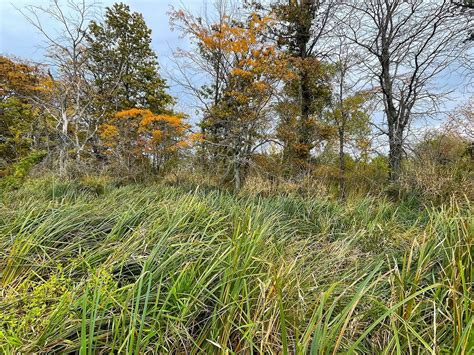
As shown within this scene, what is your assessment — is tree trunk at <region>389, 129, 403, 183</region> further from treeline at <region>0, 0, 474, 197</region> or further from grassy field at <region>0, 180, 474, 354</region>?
grassy field at <region>0, 180, 474, 354</region>

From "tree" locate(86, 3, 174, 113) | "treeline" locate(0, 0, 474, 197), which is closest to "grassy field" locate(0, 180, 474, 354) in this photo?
"treeline" locate(0, 0, 474, 197)

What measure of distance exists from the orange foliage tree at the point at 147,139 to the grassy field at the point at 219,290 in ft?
25.1

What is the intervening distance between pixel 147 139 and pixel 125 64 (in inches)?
269

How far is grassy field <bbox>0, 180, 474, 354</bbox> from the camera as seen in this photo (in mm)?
Result: 1031

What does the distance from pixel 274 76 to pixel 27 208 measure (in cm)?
771

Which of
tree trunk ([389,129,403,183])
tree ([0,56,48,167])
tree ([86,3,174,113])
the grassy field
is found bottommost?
the grassy field

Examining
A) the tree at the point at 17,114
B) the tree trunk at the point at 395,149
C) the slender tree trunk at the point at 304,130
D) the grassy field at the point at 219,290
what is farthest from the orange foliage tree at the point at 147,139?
the grassy field at the point at 219,290

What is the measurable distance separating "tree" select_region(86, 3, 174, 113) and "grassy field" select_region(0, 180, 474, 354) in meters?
13.6

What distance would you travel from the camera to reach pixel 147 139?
10.3 metres

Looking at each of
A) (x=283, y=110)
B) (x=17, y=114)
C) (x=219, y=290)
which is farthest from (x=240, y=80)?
(x=17, y=114)

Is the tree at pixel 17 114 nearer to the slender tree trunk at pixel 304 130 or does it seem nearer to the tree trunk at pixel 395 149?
the slender tree trunk at pixel 304 130

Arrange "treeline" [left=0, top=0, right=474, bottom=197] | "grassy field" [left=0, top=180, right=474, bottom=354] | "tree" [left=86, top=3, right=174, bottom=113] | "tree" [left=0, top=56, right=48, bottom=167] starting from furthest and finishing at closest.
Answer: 1. "tree" [left=86, top=3, right=174, bottom=113]
2. "tree" [left=0, top=56, right=48, bottom=167]
3. "treeline" [left=0, top=0, right=474, bottom=197]
4. "grassy field" [left=0, top=180, right=474, bottom=354]

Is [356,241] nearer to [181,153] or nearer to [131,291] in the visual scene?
[131,291]

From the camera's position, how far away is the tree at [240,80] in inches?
332
